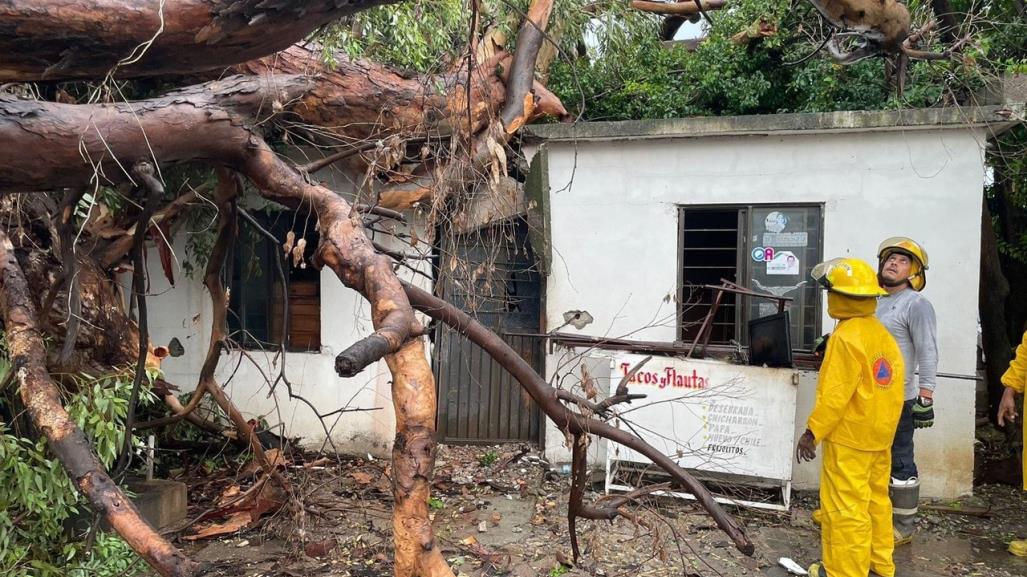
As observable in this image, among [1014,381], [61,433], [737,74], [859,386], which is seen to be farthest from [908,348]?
[61,433]

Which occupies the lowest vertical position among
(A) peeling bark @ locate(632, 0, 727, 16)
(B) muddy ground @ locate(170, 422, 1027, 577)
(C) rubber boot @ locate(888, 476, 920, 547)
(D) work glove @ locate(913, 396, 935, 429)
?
(B) muddy ground @ locate(170, 422, 1027, 577)

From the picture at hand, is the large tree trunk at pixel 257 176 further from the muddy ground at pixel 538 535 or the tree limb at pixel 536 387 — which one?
the muddy ground at pixel 538 535

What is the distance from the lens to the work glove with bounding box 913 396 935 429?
4469 mm

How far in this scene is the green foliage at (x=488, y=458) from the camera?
6226 millimetres

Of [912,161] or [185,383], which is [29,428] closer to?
[185,383]

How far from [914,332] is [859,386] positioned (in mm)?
992

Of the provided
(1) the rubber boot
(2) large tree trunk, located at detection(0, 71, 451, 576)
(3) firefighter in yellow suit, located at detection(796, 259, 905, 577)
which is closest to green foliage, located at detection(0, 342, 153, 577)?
(2) large tree trunk, located at detection(0, 71, 451, 576)

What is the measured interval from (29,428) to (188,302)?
3.59m

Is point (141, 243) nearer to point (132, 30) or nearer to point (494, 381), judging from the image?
point (132, 30)

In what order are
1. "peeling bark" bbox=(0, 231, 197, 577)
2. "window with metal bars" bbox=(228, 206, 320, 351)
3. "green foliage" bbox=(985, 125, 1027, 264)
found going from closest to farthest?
"peeling bark" bbox=(0, 231, 197, 577), "green foliage" bbox=(985, 125, 1027, 264), "window with metal bars" bbox=(228, 206, 320, 351)

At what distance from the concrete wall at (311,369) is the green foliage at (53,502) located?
244 cm

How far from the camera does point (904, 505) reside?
456cm

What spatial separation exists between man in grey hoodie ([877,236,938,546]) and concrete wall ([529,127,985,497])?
84 centimetres

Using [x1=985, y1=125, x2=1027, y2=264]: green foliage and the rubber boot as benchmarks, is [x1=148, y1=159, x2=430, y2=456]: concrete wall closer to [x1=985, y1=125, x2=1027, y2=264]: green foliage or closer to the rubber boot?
the rubber boot
